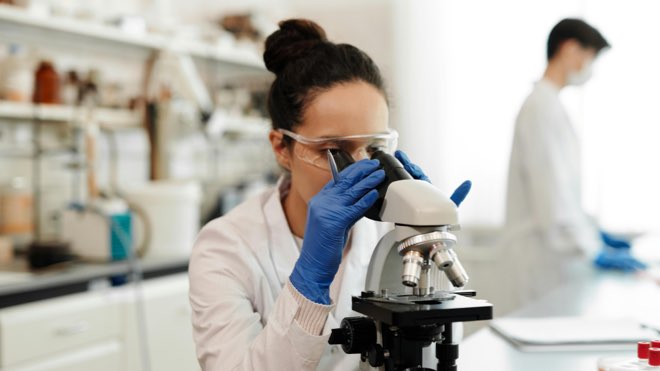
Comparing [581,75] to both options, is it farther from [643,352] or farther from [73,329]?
A: [73,329]

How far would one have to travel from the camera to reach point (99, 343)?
240 cm

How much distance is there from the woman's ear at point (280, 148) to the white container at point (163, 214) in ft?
5.23

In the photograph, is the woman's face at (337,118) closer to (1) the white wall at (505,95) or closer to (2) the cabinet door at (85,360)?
(2) the cabinet door at (85,360)

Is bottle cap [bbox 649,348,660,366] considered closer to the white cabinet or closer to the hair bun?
the hair bun

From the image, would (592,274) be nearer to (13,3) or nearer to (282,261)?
(282,261)

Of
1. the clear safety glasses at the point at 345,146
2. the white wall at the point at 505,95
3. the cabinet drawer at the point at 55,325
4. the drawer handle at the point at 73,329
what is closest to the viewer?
the clear safety glasses at the point at 345,146

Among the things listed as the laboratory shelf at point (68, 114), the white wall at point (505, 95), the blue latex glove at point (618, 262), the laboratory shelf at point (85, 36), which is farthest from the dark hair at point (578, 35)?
the laboratory shelf at point (68, 114)

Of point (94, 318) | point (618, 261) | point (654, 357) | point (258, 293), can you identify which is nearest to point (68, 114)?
point (94, 318)

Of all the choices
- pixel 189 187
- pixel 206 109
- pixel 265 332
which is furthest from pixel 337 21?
pixel 265 332

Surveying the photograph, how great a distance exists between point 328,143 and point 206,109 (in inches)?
83.7

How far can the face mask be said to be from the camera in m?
2.70

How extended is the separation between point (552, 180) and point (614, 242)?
67 centimetres

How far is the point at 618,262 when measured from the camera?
272 centimetres

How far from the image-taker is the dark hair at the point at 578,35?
8.70ft
